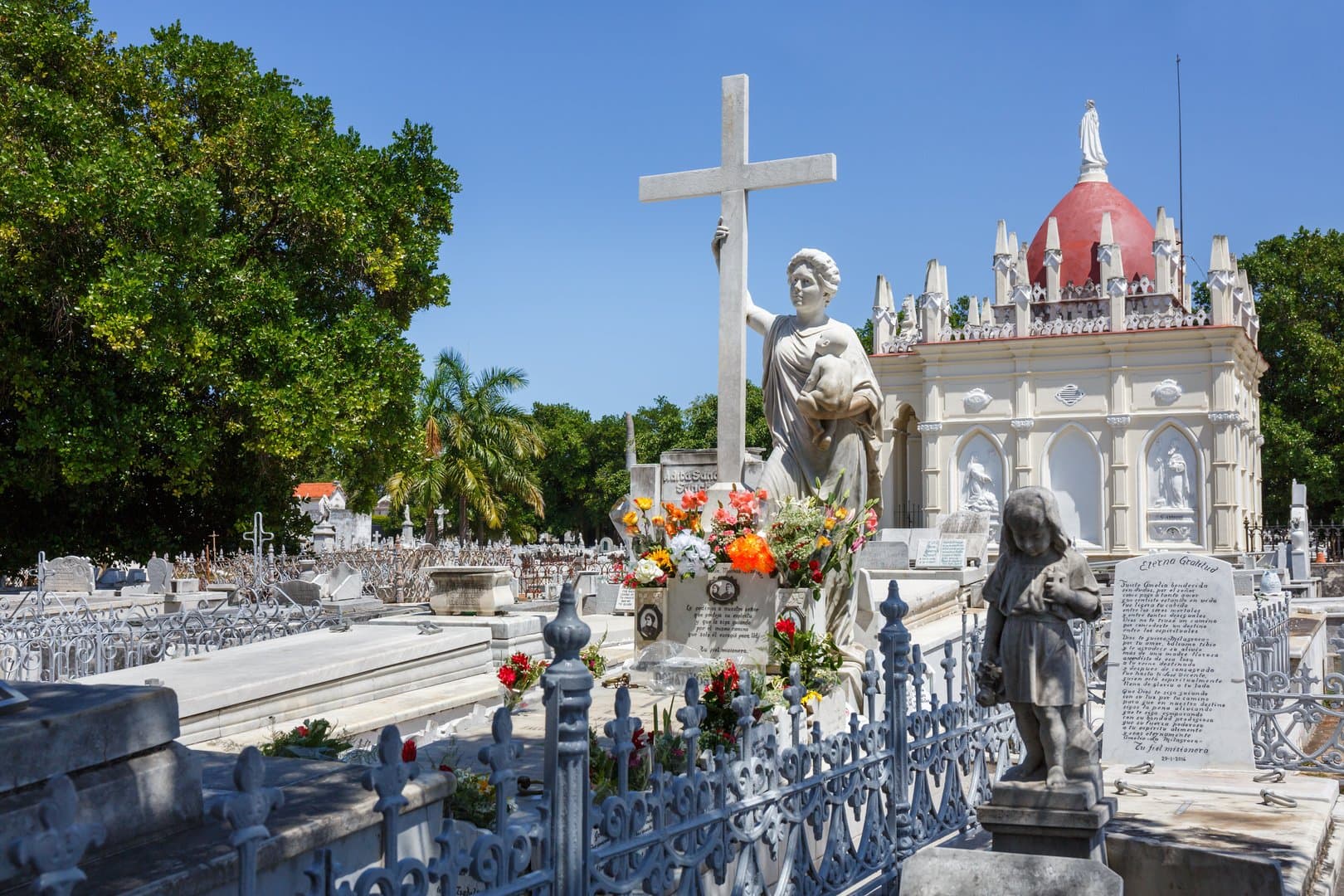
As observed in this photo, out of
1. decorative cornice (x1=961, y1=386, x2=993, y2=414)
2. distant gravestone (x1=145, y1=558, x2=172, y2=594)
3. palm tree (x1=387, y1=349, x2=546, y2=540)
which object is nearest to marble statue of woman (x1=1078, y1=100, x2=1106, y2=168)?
decorative cornice (x1=961, y1=386, x2=993, y2=414)

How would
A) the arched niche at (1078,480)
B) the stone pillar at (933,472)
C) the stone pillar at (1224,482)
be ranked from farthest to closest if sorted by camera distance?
the stone pillar at (933,472) < the arched niche at (1078,480) < the stone pillar at (1224,482)

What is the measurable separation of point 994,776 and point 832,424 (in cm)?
274

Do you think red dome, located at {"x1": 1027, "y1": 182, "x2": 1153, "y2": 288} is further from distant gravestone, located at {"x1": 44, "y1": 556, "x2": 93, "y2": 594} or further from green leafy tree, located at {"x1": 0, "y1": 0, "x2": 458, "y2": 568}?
distant gravestone, located at {"x1": 44, "y1": 556, "x2": 93, "y2": 594}

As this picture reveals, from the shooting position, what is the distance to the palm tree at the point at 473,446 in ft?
118

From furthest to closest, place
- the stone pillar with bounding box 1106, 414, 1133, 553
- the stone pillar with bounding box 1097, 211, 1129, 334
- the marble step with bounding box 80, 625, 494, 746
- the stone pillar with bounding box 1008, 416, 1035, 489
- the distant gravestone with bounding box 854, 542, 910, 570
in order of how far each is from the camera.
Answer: the stone pillar with bounding box 1008, 416, 1035, 489 → the stone pillar with bounding box 1097, 211, 1129, 334 → the stone pillar with bounding box 1106, 414, 1133, 553 → the distant gravestone with bounding box 854, 542, 910, 570 → the marble step with bounding box 80, 625, 494, 746

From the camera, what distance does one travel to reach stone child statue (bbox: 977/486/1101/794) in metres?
4.83

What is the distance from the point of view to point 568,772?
3.19 metres

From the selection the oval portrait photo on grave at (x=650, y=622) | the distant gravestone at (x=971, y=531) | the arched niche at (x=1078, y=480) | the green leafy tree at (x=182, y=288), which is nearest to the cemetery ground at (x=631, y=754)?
the oval portrait photo on grave at (x=650, y=622)

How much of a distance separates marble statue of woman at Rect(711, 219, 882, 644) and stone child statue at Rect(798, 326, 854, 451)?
17mm

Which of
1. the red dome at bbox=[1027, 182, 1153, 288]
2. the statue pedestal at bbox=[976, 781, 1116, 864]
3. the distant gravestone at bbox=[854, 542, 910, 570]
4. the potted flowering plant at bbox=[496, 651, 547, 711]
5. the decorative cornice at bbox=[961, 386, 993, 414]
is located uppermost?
the red dome at bbox=[1027, 182, 1153, 288]

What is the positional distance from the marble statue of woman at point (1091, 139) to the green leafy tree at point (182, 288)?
29.6 metres

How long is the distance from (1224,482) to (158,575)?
27.5 m

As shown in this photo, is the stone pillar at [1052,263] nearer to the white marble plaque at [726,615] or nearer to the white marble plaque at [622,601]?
the white marble plaque at [622,601]

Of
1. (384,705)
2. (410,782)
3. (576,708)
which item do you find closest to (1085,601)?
(576,708)
